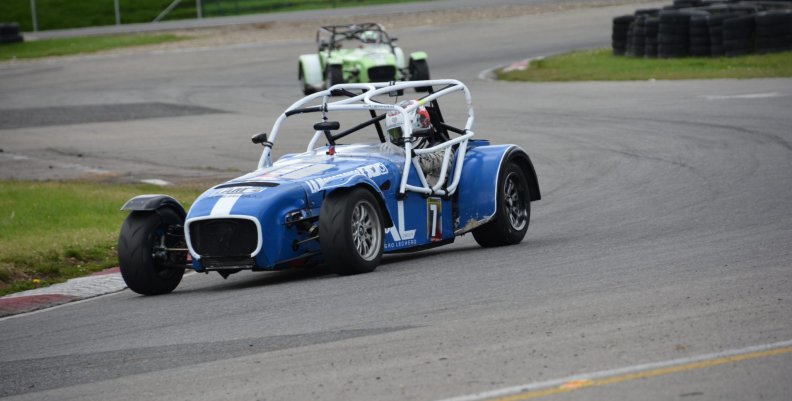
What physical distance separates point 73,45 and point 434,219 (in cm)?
4074

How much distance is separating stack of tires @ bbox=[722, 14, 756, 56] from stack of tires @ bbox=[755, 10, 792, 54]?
0.19 metres

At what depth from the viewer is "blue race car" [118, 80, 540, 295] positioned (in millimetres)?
10266

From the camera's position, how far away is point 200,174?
18.8 metres

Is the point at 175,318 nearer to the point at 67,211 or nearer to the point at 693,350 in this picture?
the point at 693,350

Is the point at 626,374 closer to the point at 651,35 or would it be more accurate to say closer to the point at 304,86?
the point at 304,86

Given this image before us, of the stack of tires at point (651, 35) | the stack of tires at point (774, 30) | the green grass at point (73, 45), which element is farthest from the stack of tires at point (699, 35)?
the green grass at point (73, 45)

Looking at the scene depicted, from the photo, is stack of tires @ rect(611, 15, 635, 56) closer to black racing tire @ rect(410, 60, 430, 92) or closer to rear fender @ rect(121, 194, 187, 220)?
black racing tire @ rect(410, 60, 430, 92)

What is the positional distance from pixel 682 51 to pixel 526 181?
19078 millimetres

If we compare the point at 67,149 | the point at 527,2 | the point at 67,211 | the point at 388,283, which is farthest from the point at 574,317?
the point at 527,2

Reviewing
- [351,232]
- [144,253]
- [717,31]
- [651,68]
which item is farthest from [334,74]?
[351,232]

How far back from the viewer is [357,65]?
3053 cm

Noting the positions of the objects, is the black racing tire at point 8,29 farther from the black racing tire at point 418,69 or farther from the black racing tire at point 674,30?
the black racing tire at point 674,30

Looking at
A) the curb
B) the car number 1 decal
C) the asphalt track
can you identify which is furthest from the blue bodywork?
the curb

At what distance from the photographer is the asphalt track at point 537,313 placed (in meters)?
6.72
